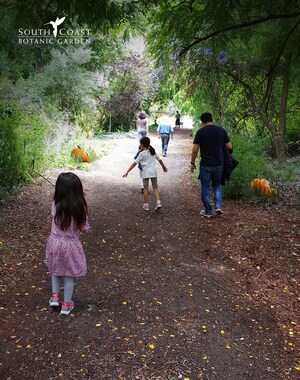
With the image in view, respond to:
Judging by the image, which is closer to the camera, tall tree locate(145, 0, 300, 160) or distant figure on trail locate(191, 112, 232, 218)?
tall tree locate(145, 0, 300, 160)

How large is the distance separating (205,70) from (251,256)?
7.42 meters

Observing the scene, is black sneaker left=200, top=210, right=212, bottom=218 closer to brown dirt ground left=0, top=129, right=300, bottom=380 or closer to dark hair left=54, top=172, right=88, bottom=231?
brown dirt ground left=0, top=129, right=300, bottom=380

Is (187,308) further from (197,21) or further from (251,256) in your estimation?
(197,21)

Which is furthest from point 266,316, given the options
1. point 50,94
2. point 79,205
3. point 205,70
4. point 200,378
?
point 50,94

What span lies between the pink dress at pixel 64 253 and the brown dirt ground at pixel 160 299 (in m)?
0.47

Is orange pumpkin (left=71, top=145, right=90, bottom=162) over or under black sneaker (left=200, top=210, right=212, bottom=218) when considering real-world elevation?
over

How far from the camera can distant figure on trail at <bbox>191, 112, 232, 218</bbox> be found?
6762 millimetres

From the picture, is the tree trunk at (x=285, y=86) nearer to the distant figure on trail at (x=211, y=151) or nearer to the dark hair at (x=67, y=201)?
the distant figure on trail at (x=211, y=151)

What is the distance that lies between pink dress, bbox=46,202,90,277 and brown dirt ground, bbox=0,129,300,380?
18.7 inches

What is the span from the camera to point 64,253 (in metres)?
3.58

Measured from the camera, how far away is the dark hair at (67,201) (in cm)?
354

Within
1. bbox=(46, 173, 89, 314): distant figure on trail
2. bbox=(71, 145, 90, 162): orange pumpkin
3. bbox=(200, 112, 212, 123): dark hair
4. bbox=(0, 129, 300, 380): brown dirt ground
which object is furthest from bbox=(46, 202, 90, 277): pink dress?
bbox=(71, 145, 90, 162): orange pumpkin

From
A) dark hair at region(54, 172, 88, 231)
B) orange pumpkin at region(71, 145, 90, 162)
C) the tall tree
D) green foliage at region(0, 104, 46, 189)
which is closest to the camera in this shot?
dark hair at region(54, 172, 88, 231)

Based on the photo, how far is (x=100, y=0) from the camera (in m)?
4.11
